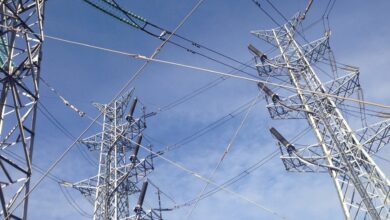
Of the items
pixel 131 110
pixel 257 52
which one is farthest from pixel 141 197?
pixel 257 52

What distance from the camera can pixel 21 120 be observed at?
8773 millimetres

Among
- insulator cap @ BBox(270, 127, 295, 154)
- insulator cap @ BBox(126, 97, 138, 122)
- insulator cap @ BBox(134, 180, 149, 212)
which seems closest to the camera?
insulator cap @ BBox(270, 127, 295, 154)

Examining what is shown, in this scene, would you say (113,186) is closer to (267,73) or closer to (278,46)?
(267,73)

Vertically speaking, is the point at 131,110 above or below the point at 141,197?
above

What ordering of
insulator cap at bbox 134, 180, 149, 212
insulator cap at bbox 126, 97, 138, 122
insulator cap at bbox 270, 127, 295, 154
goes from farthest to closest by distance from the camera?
1. insulator cap at bbox 126, 97, 138, 122
2. insulator cap at bbox 134, 180, 149, 212
3. insulator cap at bbox 270, 127, 295, 154

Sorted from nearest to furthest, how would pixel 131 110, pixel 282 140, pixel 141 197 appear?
pixel 282 140 → pixel 141 197 → pixel 131 110

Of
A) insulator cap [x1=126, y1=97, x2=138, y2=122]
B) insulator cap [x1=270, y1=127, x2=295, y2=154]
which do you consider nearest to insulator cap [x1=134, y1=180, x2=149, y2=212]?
insulator cap [x1=126, y1=97, x2=138, y2=122]

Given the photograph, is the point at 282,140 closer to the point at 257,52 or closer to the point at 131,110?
the point at 257,52

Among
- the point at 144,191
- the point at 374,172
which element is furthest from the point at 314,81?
the point at 144,191

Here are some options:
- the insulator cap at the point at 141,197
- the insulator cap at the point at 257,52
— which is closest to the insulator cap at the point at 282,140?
the insulator cap at the point at 257,52

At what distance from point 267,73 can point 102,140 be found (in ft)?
28.9

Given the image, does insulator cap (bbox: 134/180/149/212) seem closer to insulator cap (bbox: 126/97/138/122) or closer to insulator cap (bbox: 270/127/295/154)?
insulator cap (bbox: 126/97/138/122)

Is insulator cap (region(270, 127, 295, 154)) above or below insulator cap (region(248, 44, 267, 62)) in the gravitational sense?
below

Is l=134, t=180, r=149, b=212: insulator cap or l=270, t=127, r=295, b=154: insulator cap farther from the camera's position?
l=134, t=180, r=149, b=212: insulator cap
